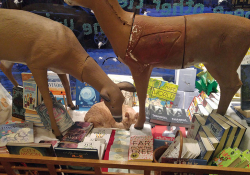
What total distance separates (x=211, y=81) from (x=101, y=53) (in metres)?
1.27

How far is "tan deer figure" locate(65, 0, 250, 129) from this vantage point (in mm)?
881

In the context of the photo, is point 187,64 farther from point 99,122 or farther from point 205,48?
point 99,122

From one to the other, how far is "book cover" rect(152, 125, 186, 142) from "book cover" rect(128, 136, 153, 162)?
0.37ft

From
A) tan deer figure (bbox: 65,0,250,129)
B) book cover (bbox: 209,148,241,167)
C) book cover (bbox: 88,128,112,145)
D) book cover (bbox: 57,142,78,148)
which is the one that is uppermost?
tan deer figure (bbox: 65,0,250,129)

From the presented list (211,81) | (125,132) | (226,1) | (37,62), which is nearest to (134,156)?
(125,132)

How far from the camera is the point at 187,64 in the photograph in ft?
3.23

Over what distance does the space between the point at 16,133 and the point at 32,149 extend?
0.53m

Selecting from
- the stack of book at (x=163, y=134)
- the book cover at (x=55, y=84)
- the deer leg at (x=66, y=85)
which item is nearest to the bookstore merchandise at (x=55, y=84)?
the book cover at (x=55, y=84)

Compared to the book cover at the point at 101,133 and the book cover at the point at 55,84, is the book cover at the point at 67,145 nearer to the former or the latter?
the book cover at the point at 101,133

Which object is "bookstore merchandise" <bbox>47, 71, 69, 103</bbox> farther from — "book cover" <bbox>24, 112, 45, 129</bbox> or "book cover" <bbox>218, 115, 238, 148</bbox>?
"book cover" <bbox>218, 115, 238, 148</bbox>

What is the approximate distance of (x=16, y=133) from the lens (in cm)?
124

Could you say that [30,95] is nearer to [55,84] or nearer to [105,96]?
[55,84]

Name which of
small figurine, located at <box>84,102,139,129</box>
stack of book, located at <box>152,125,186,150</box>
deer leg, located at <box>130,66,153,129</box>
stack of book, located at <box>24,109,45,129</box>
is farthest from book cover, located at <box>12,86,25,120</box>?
stack of book, located at <box>152,125,186,150</box>

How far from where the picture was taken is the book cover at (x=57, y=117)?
4.26 ft
